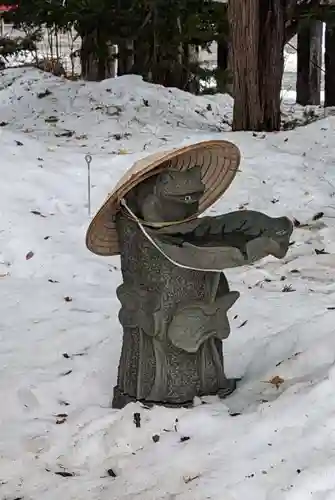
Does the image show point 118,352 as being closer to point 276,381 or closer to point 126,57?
point 276,381

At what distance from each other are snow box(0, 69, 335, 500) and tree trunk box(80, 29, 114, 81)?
3.41 meters

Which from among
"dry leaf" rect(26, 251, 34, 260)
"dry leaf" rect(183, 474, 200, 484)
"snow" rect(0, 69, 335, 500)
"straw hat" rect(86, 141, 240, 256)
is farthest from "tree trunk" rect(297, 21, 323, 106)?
"dry leaf" rect(183, 474, 200, 484)

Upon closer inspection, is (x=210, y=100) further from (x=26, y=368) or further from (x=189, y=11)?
(x=26, y=368)

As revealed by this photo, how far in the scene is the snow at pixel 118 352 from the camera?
9.62 ft

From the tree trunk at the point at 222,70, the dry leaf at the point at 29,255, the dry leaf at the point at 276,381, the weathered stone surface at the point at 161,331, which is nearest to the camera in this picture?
the weathered stone surface at the point at 161,331

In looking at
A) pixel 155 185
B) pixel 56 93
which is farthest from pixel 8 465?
pixel 56 93

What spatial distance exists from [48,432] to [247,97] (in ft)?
20.7

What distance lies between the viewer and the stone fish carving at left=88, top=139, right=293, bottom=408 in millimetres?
3209

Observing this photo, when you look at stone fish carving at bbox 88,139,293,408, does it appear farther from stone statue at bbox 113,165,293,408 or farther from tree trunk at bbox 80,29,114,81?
tree trunk at bbox 80,29,114,81

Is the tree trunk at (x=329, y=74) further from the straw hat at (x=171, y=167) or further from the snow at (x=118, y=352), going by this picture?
the straw hat at (x=171, y=167)

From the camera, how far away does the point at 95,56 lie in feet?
38.6

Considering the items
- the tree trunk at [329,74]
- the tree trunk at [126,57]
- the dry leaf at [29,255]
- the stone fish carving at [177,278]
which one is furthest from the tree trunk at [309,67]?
the stone fish carving at [177,278]

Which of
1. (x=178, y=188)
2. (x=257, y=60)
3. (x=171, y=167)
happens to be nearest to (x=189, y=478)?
(x=178, y=188)

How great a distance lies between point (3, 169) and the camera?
21.9 feet
